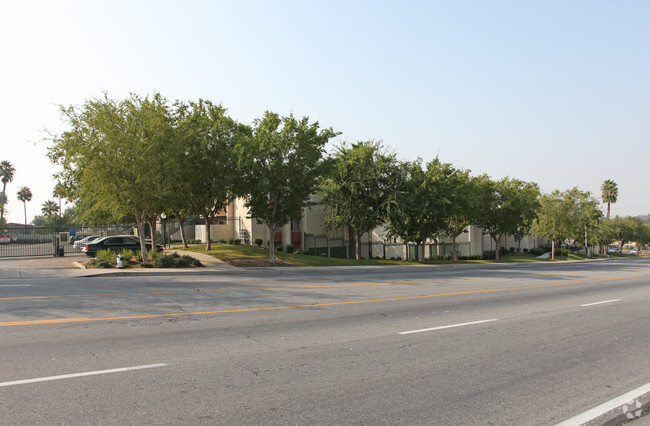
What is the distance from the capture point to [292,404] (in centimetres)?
489

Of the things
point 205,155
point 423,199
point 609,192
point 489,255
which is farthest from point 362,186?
point 609,192

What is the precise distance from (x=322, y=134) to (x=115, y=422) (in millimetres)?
23538

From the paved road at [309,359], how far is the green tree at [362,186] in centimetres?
2046

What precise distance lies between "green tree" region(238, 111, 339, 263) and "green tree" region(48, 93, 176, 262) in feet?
14.1

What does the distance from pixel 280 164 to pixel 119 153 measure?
816cm

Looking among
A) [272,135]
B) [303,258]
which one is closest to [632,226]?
[303,258]

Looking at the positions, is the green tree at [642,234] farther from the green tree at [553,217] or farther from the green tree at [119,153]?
the green tree at [119,153]

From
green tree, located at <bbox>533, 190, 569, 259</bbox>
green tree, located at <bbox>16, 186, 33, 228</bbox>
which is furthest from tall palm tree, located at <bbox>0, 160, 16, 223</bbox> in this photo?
green tree, located at <bbox>533, 190, 569, 259</bbox>

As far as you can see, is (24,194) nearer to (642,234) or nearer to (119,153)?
(119,153)

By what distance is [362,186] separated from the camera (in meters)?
32.6

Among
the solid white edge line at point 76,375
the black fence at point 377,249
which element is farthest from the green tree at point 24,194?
the solid white edge line at point 76,375

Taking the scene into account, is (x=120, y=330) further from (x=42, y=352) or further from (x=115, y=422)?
(x=115, y=422)

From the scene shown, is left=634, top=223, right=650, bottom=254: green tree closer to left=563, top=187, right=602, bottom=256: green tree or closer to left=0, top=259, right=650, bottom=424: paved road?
left=563, top=187, right=602, bottom=256: green tree

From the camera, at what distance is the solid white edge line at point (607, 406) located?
4602 mm
